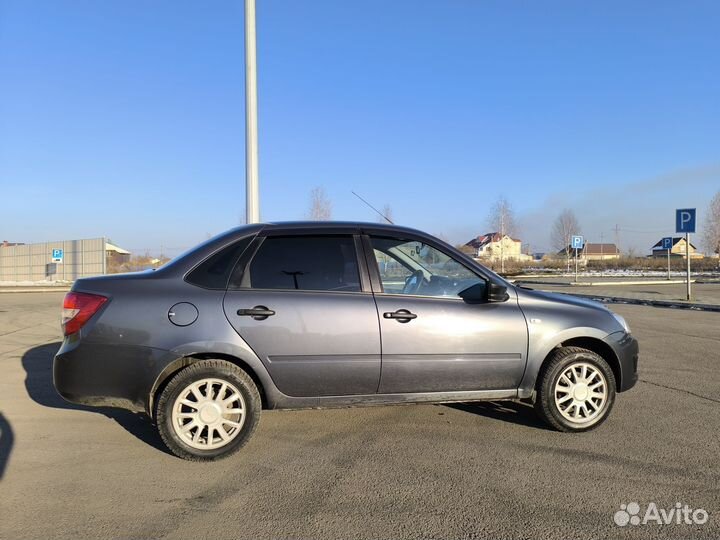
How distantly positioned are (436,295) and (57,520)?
9.69 ft

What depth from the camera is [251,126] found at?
9211 millimetres

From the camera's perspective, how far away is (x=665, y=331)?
9703mm

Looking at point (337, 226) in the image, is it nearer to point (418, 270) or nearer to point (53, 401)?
point (418, 270)

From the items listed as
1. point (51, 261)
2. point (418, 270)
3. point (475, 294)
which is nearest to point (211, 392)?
point (418, 270)

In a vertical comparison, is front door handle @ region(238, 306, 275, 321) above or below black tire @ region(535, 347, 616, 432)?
above

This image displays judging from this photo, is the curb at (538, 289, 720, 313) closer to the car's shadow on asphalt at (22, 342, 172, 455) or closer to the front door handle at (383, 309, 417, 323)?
the front door handle at (383, 309, 417, 323)

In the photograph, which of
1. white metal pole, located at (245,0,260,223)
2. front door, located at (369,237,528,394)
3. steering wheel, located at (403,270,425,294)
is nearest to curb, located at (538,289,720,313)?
white metal pole, located at (245,0,260,223)

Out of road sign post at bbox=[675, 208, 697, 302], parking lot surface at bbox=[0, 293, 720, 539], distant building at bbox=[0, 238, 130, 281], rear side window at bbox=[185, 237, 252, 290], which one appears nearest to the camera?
parking lot surface at bbox=[0, 293, 720, 539]

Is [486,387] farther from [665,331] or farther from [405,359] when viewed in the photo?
[665,331]

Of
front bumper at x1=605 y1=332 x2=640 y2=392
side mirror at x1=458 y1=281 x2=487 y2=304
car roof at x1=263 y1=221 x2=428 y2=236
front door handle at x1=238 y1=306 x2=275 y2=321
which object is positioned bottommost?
front bumper at x1=605 y1=332 x2=640 y2=392

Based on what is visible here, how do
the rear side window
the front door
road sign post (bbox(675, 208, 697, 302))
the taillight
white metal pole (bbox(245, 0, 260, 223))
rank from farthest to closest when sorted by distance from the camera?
road sign post (bbox(675, 208, 697, 302)) → white metal pole (bbox(245, 0, 260, 223)) → the front door → the rear side window → the taillight

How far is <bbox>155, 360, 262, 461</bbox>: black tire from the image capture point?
11.7ft

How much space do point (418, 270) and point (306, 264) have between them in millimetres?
1001

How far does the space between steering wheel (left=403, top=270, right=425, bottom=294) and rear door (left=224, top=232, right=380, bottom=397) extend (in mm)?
383
